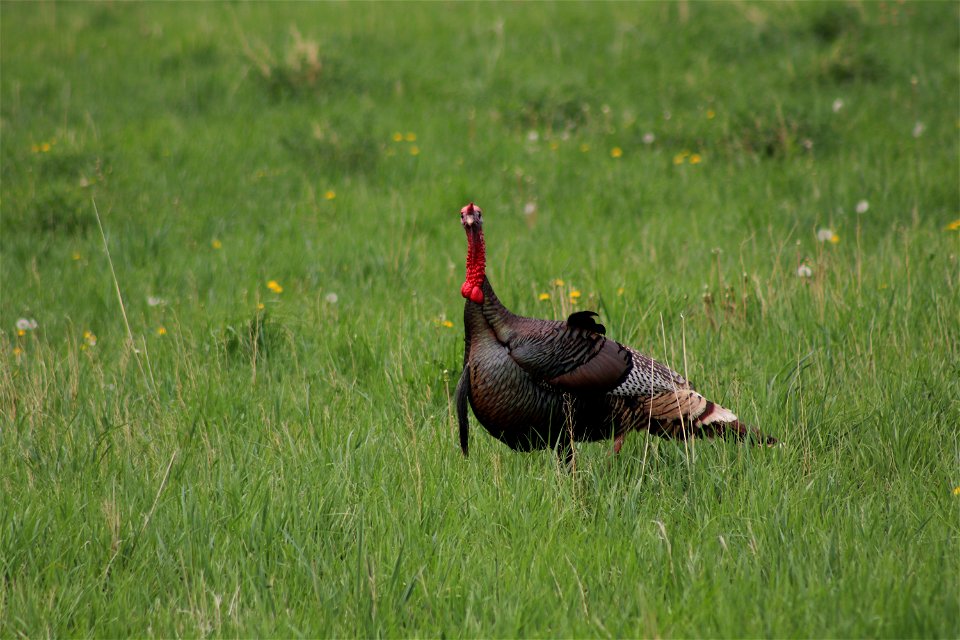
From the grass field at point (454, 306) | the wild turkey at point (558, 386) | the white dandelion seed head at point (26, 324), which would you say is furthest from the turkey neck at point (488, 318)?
the white dandelion seed head at point (26, 324)

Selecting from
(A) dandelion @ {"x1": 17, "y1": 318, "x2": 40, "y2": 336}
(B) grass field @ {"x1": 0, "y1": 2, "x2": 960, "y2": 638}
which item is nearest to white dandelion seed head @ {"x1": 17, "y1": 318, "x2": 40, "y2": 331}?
(A) dandelion @ {"x1": 17, "y1": 318, "x2": 40, "y2": 336}

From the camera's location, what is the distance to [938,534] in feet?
10.1

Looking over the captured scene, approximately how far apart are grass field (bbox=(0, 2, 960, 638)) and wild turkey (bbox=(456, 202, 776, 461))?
12cm

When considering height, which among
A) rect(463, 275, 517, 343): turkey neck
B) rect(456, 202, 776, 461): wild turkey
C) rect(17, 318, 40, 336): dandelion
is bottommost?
rect(17, 318, 40, 336): dandelion

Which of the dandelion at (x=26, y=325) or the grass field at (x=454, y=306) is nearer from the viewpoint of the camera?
the grass field at (x=454, y=306)

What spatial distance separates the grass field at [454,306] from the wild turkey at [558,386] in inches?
4.9

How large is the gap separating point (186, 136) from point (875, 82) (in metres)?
6.60

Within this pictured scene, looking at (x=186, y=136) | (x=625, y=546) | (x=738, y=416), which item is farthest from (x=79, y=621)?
(x=186, y=136)

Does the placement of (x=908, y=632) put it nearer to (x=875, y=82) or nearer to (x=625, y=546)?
(x=625, y=546)

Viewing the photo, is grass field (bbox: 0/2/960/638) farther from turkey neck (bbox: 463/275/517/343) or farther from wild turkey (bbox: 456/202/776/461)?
turkey neck (bbox: 463/275/517/343)

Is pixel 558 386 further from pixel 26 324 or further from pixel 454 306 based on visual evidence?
pixel 26 324

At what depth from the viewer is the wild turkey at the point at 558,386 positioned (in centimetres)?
371

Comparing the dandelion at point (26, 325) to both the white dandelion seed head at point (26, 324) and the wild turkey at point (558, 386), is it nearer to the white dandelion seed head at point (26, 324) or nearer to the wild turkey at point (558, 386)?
the white dandelion seed head at point (26, 324)

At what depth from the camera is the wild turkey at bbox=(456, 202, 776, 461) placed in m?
3.71
